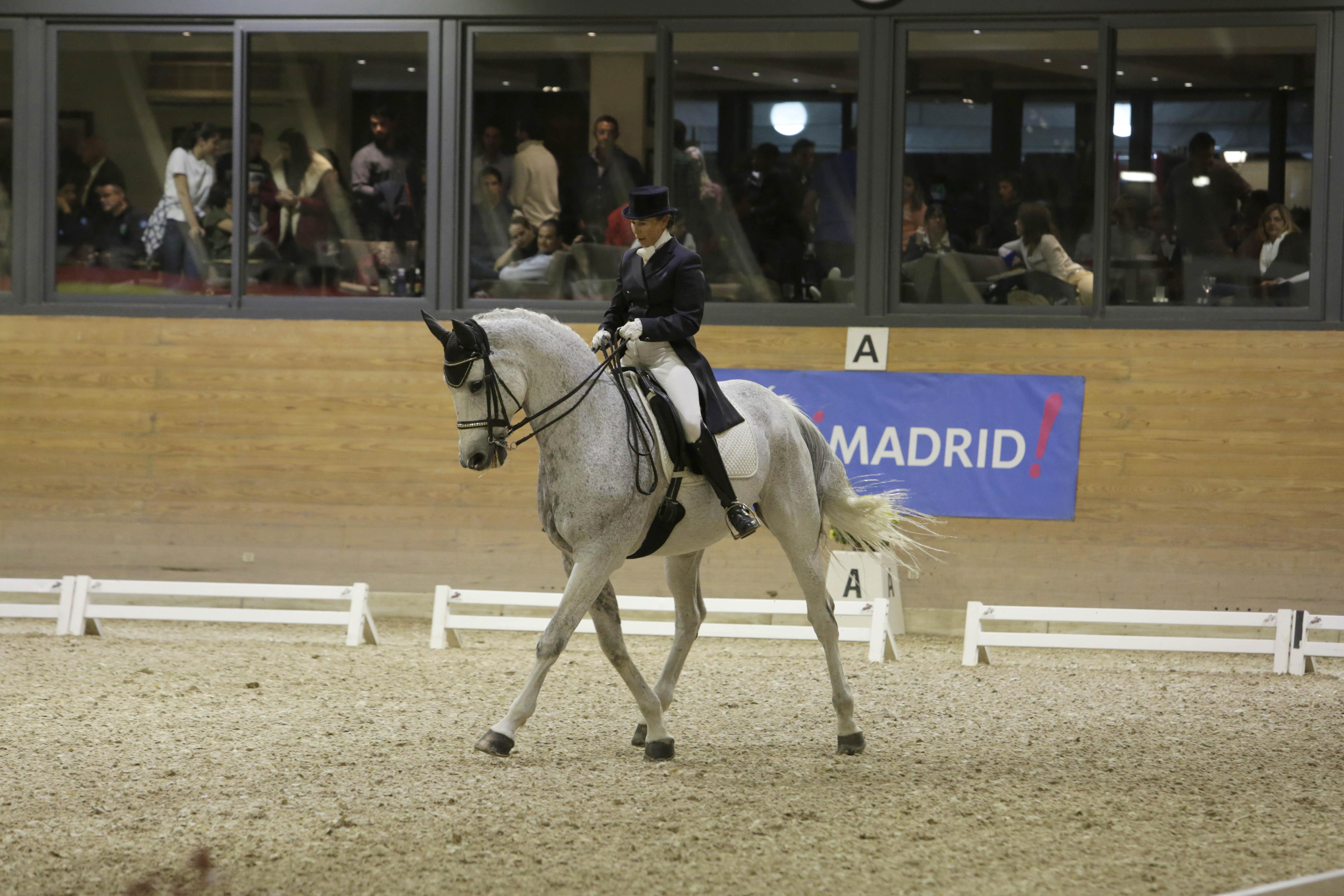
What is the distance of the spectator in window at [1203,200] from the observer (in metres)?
8.34

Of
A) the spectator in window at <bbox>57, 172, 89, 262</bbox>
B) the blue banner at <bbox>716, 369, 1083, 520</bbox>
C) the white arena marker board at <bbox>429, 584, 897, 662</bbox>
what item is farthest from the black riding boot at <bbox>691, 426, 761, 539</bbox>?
the spectator in window at <bbox>57, 172, 89, 262</bbox>

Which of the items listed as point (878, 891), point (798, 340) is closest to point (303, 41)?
point (798, 340)

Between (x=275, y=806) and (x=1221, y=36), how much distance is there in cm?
721

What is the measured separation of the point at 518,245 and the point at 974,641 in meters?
3.99

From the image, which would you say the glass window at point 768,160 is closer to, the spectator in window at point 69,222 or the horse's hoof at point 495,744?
the spectator in window at point 69,222

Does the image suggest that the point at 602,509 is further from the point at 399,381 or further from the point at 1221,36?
the point at 1221,36

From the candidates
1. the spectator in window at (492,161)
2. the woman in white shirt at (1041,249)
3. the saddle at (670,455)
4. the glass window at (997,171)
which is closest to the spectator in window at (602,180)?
the spectator in window at (492,161)

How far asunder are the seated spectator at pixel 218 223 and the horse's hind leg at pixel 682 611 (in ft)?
16.5

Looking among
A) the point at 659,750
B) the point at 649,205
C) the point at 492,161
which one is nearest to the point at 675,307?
the point at 649,205

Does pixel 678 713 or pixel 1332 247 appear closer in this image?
pixel 678 713

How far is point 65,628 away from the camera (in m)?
7.82

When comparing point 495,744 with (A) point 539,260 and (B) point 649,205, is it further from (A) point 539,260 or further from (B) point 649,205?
(A) point 539,260

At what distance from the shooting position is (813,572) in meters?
5.38

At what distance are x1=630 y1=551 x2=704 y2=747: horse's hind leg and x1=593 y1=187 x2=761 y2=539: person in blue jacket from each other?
1.22 ft
